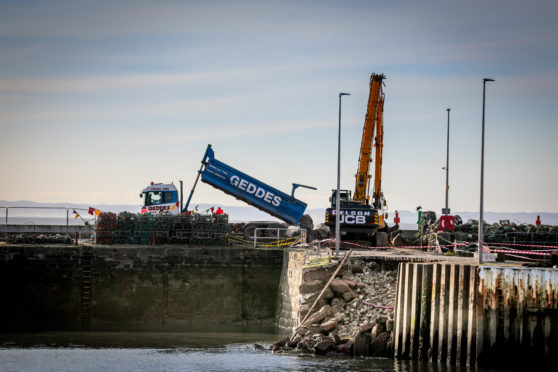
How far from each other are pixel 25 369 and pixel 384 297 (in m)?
12.5

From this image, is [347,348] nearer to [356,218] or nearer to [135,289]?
[135,289]

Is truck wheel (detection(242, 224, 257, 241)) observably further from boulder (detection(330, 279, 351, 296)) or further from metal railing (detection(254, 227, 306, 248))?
boulder (detection(330, 279, 351, 296))

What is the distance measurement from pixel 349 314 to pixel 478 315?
576 centimetres

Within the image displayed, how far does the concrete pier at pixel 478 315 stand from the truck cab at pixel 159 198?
836 inches

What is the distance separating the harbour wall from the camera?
119 ft

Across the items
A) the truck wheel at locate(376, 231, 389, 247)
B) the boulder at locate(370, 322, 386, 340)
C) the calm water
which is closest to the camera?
the calm water

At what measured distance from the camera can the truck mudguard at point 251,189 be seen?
43.4 meters

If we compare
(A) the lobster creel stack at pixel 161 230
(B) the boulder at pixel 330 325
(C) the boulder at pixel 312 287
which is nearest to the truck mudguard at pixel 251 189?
(A) the lobster creel stack at pixel 161 230

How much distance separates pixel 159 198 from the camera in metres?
46.2

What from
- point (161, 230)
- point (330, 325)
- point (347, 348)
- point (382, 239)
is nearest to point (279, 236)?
point (161, 230)

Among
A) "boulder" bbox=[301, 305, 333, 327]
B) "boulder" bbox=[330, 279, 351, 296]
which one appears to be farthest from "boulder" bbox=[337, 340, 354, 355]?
"boulder" bbox=[330, 279, 351, 296]

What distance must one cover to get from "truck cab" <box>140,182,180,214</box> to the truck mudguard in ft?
11.1

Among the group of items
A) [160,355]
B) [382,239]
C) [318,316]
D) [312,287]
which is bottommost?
[160,355]

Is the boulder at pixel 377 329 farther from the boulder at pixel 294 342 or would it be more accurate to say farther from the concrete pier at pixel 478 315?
the boulder at pixel 294 342
